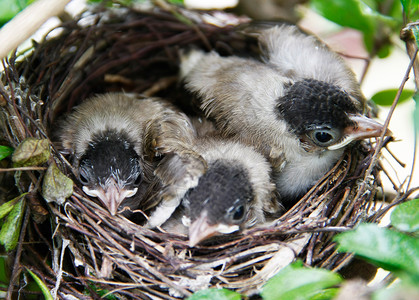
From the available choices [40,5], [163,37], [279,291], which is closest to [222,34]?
[163,37]

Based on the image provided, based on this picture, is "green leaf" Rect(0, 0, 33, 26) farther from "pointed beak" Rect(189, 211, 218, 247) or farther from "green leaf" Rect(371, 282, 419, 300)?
"green leaf" Rect(371, 282, 419, 300)

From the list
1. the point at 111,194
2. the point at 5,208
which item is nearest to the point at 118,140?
the point at 111,194

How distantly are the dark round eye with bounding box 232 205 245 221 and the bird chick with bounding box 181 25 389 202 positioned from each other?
0.32 metres

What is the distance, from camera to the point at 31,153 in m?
1.23

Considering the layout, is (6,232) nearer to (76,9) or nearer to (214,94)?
(214,94)

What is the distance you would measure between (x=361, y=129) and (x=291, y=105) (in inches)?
10.4

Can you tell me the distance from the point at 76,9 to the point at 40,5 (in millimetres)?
961

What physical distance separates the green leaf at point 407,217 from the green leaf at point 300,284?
0.21m

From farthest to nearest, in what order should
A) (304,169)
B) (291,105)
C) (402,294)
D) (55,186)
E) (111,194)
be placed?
(304,169) → (291,105) → (111,194) → (55,186) → (402,294)

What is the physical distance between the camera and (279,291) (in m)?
0.91

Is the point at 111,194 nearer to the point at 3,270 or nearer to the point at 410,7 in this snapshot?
the point at 3,270

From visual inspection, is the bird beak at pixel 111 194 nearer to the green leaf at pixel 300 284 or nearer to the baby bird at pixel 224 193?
the baby bird at pixel 224 193

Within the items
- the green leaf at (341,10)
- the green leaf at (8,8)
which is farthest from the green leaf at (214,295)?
the green leaf at (341,10)

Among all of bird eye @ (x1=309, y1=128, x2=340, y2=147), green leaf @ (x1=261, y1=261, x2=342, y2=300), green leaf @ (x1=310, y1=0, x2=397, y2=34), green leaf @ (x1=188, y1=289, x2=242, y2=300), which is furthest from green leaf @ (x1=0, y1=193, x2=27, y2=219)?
green leaf @ (x1=310, y1=0, x2=397, y2=34)
